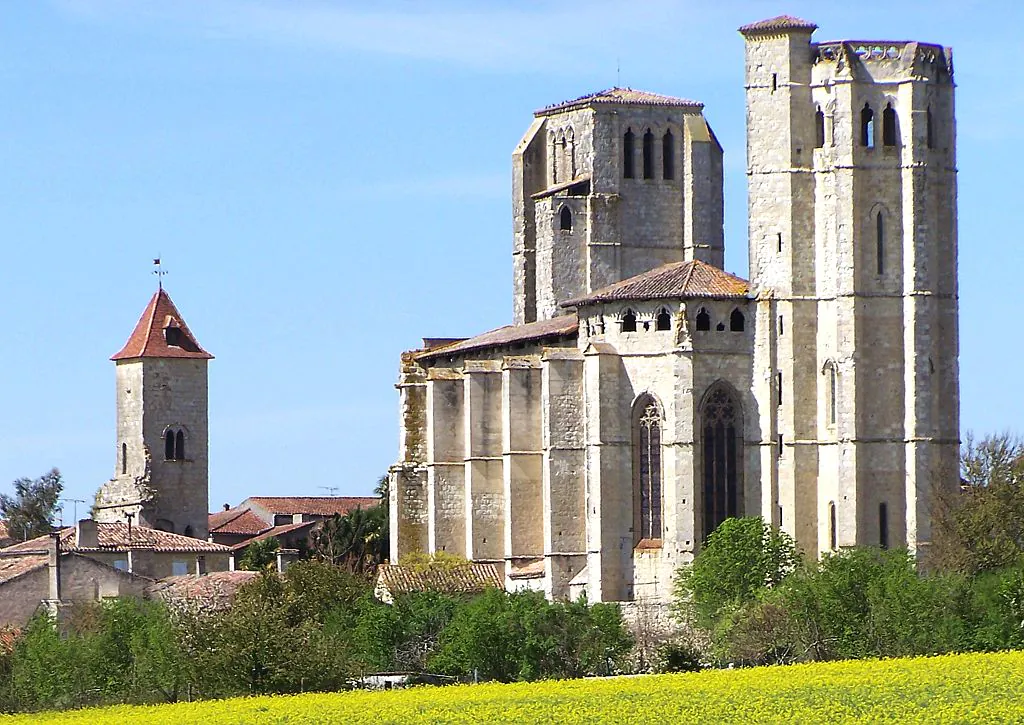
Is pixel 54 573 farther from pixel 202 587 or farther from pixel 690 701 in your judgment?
pixel 690 701

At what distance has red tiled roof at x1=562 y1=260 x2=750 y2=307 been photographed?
8806cm

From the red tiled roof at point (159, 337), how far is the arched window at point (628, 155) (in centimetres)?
3209

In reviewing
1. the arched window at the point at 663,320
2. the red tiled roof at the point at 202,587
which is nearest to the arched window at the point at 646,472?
the arched window at the point at 663,320

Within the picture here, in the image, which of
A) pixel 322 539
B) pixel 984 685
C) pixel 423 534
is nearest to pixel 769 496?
pixel 423 534

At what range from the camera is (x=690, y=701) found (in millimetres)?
56969

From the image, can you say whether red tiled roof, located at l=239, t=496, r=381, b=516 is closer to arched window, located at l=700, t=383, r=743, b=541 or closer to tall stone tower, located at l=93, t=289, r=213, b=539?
tall stone tower, located at l=93, t=289, r=213, b=539

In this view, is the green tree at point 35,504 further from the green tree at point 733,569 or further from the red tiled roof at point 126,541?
the green tree at point 733,569

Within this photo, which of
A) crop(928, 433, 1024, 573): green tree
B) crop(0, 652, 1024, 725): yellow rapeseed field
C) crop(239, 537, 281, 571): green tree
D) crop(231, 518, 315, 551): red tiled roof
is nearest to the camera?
crop(0, 652, 1024, 725): yellow rapeseed field

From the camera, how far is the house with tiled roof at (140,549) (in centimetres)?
10869

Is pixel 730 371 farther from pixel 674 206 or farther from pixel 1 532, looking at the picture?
pixel 1 532

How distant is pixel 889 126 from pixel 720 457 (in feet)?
34.1

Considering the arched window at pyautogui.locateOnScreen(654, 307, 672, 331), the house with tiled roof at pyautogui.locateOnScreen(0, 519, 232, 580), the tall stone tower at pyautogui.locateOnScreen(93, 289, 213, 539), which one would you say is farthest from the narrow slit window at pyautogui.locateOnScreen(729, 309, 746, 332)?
the tall stone tower at pyautogui.locateOnScreen(93, 289, 213, 539)

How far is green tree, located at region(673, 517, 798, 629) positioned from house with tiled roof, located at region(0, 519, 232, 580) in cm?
2768

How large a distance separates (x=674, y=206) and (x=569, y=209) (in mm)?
3537
